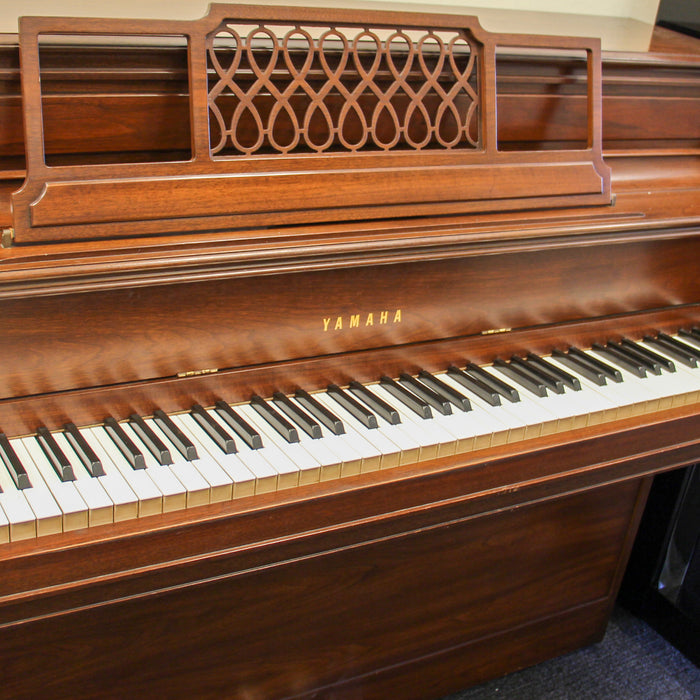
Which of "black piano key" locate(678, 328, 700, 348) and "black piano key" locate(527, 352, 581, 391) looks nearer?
"black piano key" locate(527, 352, 581, 391)

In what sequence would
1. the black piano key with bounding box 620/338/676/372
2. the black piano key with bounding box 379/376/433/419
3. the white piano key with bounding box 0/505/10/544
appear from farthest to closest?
the black piano key with bounding box 620/338/676/372 → the black piano key with bounding box 379/376/433/419 → the white piano key with bounding box 0/505/10/544

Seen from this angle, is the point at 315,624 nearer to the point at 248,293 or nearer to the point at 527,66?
the point at 248,293

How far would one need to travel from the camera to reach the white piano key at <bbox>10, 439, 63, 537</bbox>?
127 cm

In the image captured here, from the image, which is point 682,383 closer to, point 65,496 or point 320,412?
point 320,412

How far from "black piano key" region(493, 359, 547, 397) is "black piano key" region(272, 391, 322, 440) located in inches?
20.1

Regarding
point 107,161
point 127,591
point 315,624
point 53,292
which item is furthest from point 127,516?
point 315,624

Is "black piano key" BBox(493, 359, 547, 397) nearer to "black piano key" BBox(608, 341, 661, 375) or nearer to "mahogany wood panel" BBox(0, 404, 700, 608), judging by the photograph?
"mahogany wood panel" BBox(0, 404, 700, 608)

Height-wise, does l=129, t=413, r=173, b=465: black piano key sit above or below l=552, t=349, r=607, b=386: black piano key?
above

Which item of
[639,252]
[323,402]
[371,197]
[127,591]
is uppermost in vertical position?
[371,197]

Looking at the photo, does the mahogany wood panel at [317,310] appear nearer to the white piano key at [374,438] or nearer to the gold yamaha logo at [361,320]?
the gold yamaha logo at [361,320]

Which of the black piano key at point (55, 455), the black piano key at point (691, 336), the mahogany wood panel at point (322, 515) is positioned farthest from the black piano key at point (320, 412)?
the black piano key at point (691, 336)

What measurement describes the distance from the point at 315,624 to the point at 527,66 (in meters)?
1.36

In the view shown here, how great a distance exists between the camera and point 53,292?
1421 millimetres

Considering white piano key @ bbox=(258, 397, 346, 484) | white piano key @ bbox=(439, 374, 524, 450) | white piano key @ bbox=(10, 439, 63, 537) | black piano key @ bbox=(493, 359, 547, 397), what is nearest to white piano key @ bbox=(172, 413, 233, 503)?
white piano key @ bbox=(258, 397, 346, 484)
